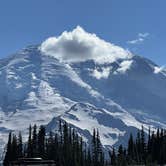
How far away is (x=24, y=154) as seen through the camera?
635 ft

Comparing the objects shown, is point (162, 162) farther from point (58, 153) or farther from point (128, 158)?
point (58, 153)

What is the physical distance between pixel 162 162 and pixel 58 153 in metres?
30.7

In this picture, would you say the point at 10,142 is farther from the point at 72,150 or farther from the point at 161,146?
the point at 161,146

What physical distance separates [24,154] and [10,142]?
280 inches

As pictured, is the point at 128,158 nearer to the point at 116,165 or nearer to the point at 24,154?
the point at 116,165

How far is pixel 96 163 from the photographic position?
655 ft

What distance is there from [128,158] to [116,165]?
37.0 feet

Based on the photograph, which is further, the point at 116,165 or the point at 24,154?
the point at 24,154

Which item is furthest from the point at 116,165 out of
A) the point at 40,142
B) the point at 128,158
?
the point at 40,142

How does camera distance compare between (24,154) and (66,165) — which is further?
(24,154)

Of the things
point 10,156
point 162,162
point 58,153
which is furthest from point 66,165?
point 162,162

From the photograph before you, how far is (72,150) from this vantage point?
18775 centimetres

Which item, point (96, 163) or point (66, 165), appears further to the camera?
point (96, 163)

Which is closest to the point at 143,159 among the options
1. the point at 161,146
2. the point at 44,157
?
the point at 161,146
